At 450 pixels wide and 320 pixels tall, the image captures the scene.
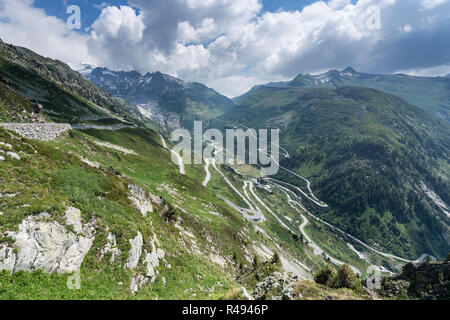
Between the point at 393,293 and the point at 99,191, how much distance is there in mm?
46021

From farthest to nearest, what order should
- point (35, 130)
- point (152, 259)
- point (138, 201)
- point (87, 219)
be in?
point (35, 130)
point (138, 201)
point (152, 259)
point (87, 219)

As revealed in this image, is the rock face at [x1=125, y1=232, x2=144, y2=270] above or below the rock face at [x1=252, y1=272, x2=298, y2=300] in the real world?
above

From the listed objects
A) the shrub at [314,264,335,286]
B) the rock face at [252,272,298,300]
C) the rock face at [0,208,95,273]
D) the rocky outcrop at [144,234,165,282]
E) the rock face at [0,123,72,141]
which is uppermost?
the rock face at [0,123,72,141]

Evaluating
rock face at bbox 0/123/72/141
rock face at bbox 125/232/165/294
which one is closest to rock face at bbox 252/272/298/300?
rock face at bbox 125/232/165/294

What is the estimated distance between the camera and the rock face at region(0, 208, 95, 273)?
47.4 feet

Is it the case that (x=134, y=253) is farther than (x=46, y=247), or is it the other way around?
(x=134, y=253)

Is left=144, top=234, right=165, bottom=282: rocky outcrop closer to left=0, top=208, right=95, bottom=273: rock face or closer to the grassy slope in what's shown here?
the grassy slope

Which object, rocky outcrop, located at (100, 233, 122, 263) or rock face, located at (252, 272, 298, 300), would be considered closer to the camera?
rocky outcrop, located at (100, 233, 122, 263)

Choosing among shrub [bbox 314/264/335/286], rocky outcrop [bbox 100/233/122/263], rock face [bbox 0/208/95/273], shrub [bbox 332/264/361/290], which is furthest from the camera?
shrub [bbox 314/264/335/286]

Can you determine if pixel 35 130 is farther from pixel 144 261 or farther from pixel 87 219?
pixel 144 261

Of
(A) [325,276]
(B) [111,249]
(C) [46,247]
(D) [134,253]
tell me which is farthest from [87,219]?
(A) [325,276]

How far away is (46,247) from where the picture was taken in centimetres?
1622
